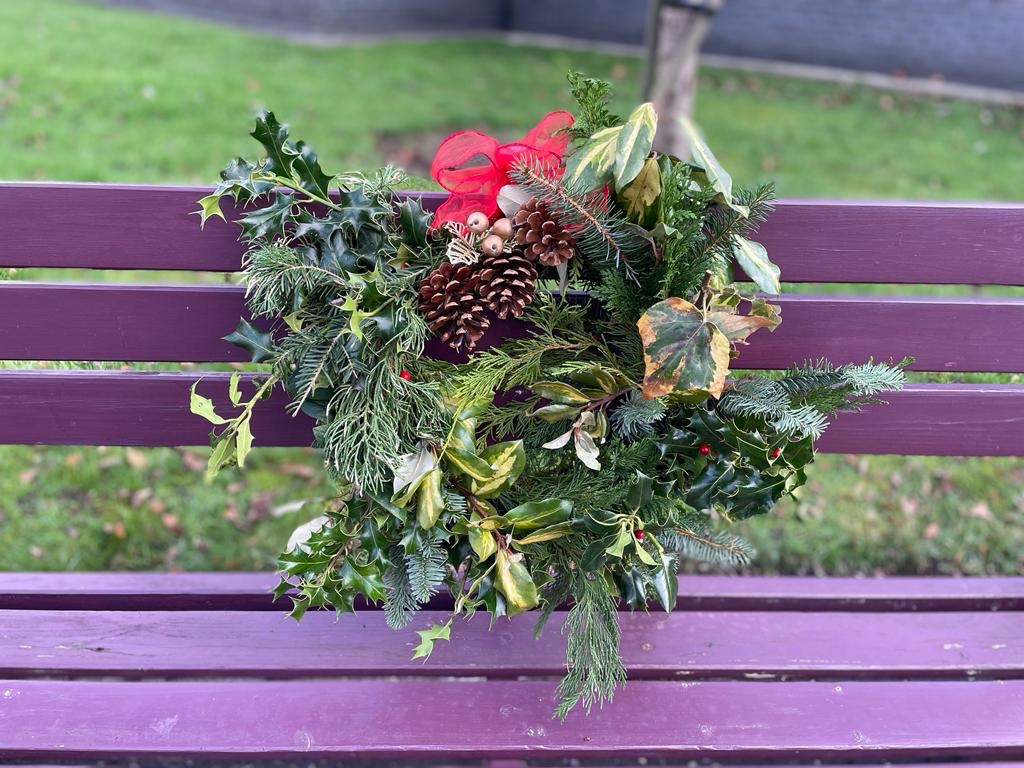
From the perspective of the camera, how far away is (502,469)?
117cm

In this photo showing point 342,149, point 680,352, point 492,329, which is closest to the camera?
point 680,352

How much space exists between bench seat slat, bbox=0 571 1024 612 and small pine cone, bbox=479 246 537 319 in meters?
0.77

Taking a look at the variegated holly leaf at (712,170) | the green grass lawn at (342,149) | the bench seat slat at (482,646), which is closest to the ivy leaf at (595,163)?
the variegated holly leaf at (712,170)

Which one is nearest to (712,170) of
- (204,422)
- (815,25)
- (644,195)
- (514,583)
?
(644,195)

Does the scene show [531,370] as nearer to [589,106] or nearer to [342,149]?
[589,106]

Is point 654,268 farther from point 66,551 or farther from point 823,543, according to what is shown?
point 66,551

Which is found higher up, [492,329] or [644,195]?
[644,195]

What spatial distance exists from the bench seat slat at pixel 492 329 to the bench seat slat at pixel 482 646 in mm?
509

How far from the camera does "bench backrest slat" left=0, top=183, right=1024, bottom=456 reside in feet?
4.49

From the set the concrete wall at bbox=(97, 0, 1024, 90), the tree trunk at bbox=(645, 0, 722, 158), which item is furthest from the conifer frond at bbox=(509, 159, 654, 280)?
the concrete wall at bbox=(97, 0, 1024, 90)

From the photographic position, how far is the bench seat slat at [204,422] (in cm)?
150

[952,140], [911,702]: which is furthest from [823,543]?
[952,140]

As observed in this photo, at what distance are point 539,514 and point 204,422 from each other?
2.47ft

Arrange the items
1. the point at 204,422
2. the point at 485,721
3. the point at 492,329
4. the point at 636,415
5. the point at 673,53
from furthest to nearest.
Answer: the point at 673,53, the point at 204,422, the point at 492,329, the point at 485,721, the point at 636,415
